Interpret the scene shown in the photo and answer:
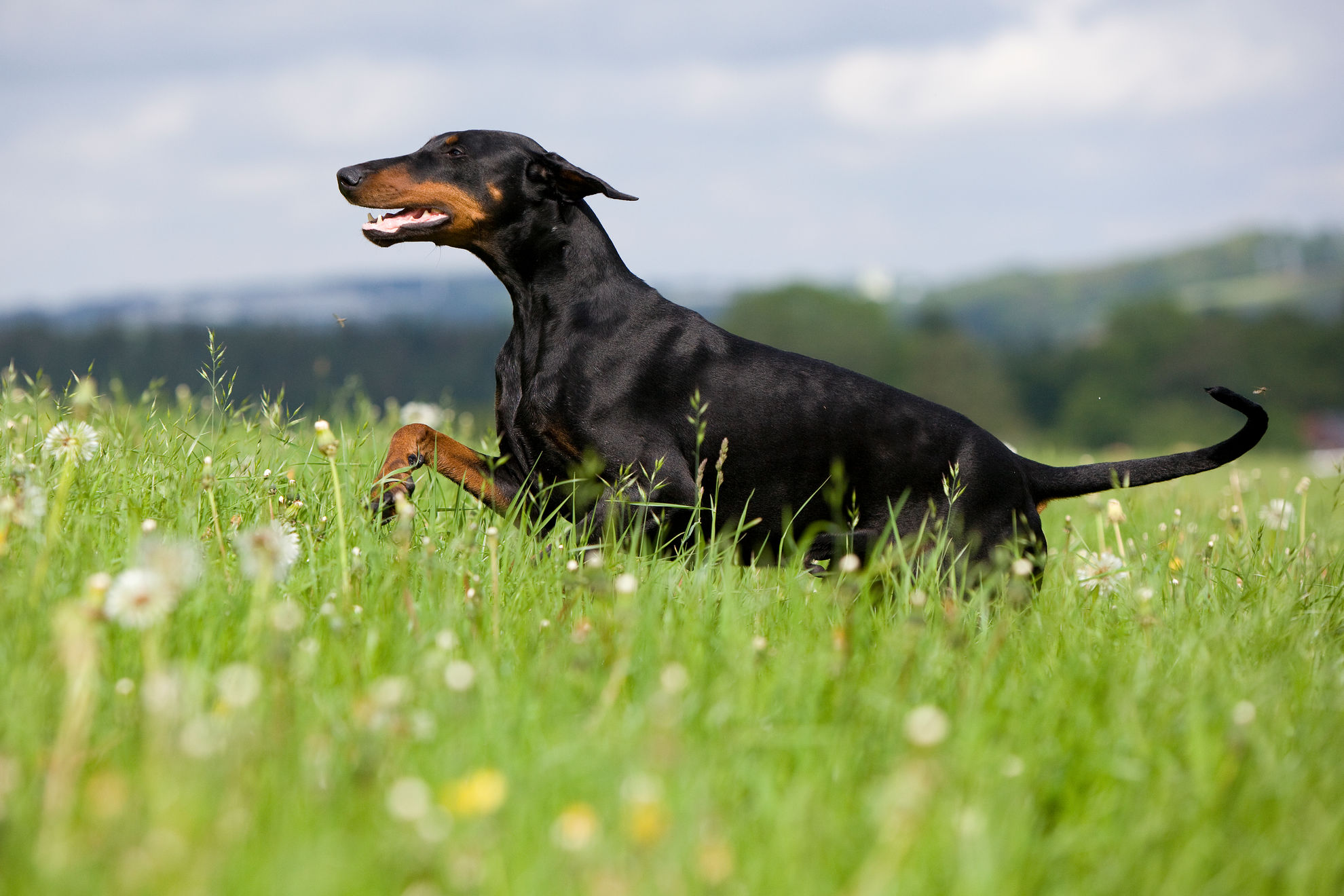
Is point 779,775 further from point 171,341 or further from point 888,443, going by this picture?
point 171,341

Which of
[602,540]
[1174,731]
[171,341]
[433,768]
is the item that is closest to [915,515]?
A: [602,540]

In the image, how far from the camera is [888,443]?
456 centimetres

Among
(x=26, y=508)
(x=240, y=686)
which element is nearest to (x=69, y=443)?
(x=26, y=508)

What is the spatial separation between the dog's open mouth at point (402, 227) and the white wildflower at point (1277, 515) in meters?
3.87

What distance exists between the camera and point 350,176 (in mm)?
4508

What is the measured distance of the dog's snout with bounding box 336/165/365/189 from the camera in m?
4.49

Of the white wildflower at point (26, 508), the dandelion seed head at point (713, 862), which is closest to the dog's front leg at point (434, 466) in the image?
the white wildflower at point (26, 508)

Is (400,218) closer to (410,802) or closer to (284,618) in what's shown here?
(284,618)

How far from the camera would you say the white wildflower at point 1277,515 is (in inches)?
194

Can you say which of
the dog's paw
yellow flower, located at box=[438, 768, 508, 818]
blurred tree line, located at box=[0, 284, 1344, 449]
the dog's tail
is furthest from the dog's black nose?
blurred tree line, located at box=[0, 284, 1344, 449]

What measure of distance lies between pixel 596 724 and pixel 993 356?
307 ft

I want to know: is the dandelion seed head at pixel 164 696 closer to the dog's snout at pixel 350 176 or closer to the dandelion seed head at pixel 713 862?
the dandelion seed head at pixel 713 862

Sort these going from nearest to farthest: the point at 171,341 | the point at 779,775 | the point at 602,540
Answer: the point at 779,775 < the point at 602,540 < the point at 171,341

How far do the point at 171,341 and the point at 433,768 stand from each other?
250 ft
